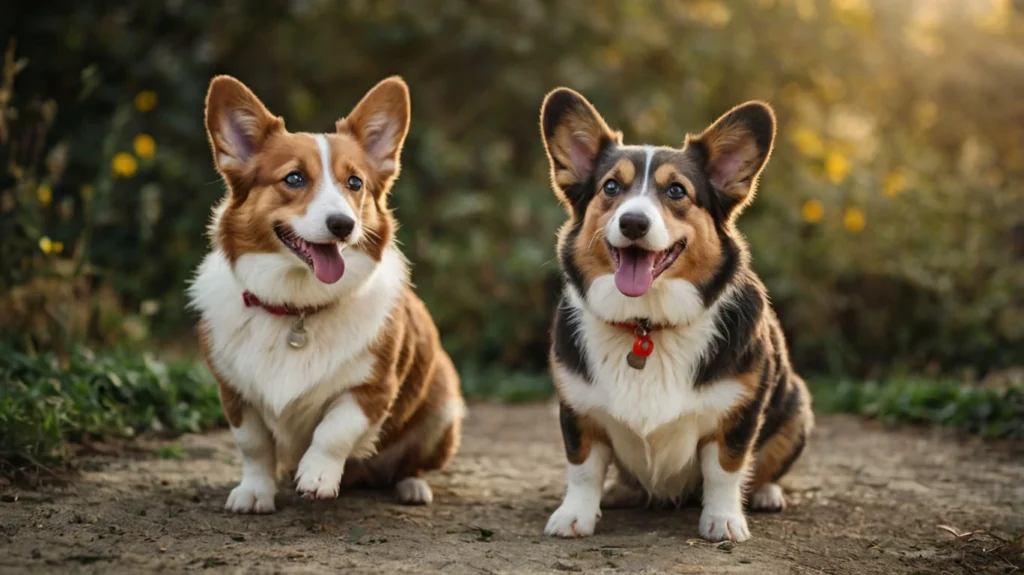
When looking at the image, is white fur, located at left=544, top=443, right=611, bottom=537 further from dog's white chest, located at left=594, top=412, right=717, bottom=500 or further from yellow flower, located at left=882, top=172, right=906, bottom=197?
yellow flower, located at left=882, top=172, right=906, bottom=197

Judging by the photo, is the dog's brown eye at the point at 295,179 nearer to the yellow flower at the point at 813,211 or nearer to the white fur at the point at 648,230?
the white fur at the point at 648,230

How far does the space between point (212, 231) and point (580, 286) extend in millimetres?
1313

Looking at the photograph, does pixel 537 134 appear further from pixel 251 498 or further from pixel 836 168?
pixel 251 498

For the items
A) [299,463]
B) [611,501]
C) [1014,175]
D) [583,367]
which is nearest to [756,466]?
[611,501]

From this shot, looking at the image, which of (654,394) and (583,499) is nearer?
(654,394)

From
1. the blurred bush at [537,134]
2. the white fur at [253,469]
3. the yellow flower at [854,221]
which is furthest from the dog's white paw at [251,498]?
the yellow flower at [854,221]

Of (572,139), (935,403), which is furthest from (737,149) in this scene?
(935,403)

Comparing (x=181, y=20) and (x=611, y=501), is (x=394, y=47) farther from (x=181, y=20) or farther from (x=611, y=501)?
(x=611, y=501)

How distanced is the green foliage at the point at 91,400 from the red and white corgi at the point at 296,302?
82 centimetres

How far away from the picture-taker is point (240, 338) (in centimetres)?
355

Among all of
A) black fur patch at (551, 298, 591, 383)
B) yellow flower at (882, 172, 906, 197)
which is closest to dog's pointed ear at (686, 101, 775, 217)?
black fur patch at (551, 298, 591, 383)

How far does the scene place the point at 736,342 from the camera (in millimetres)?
3434

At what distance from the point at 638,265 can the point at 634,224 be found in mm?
183

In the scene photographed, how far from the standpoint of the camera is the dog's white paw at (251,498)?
3561mm
